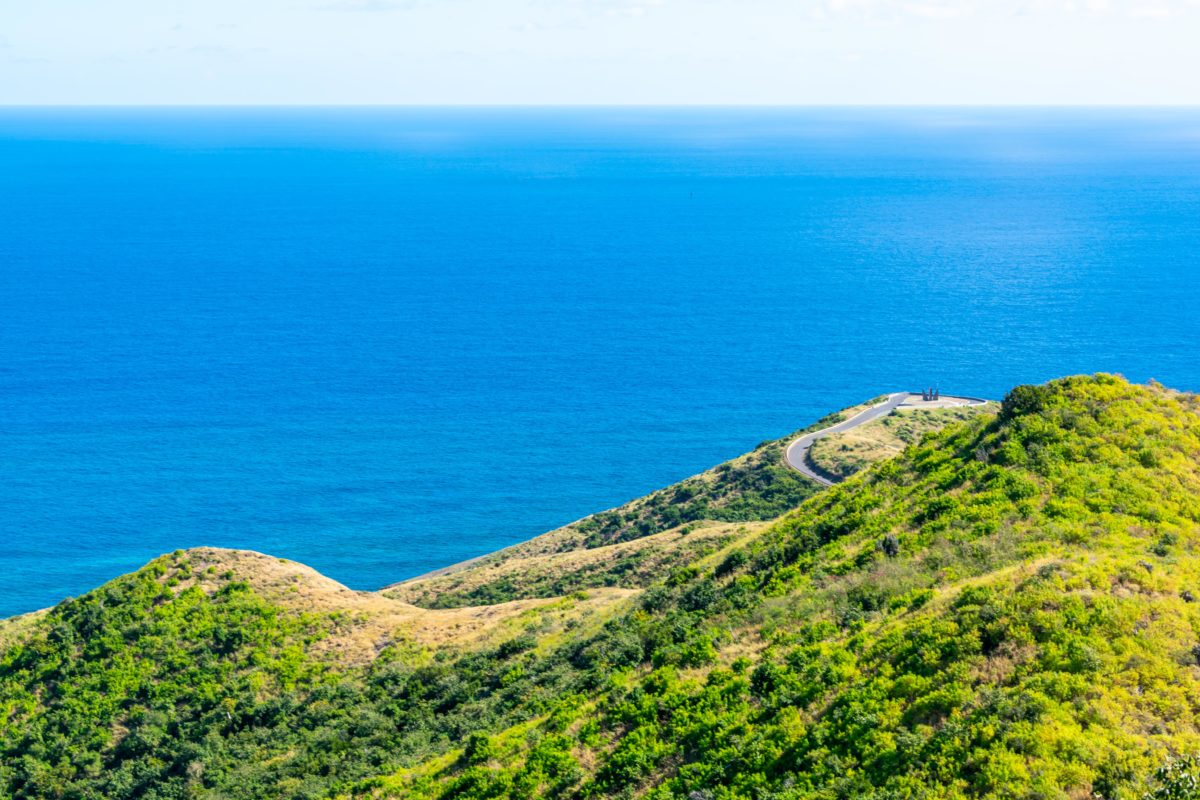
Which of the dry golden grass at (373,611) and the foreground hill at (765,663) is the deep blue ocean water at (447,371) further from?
the foreground hill at (765,663)

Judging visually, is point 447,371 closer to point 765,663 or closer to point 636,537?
point 636,537

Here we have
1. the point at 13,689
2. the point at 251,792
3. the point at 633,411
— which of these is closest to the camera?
the point at 251,792

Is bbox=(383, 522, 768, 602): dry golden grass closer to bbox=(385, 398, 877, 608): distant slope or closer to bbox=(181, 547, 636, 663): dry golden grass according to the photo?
bbox=(385, 398, 877, 608): distant slope

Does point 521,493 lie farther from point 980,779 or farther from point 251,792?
point 980,779

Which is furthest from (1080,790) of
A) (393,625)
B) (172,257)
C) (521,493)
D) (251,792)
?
(172,257)

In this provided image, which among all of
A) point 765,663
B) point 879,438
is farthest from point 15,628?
point 879,438
